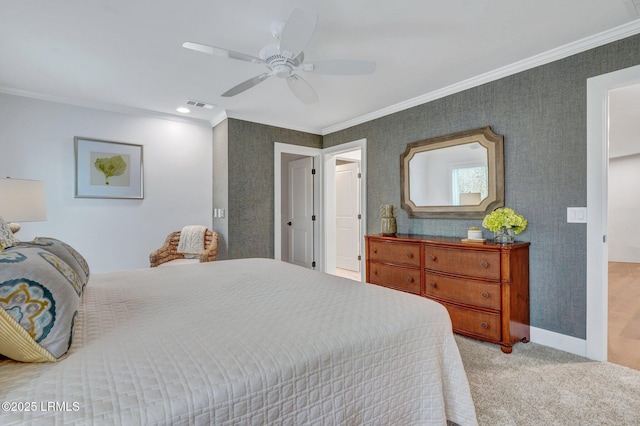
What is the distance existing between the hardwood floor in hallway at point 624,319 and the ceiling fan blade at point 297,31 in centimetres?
313

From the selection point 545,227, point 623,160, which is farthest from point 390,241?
point 623,160

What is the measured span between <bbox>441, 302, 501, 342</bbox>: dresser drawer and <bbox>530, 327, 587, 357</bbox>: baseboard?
448 millimetres

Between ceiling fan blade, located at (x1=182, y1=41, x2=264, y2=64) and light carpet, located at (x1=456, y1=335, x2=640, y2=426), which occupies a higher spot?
ceiling fan blade, located at (x1=182, y1=41, x2=264, y2=64)

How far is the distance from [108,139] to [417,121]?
3673 millimetres

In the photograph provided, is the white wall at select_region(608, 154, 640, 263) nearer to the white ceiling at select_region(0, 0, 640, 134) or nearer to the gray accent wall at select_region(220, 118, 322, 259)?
the white ceiling at select_region(0, 0, 640, 134)

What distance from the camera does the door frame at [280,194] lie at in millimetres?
4426

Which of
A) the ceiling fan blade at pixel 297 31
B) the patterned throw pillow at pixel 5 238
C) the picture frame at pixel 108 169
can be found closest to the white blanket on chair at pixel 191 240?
the picture frame at pixel 108 169

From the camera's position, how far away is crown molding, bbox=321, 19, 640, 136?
2.18m

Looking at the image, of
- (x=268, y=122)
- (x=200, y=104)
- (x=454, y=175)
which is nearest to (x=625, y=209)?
(x=454, y=175)

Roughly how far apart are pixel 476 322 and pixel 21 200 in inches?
144

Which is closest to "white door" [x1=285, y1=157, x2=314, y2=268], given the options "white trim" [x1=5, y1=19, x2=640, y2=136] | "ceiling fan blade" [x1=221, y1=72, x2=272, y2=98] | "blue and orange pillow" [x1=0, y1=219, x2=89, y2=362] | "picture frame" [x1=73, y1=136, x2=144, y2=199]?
"white trim" [x1=5, y1=19, x2=640, y2=136]

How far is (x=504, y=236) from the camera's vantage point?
260 centimetres

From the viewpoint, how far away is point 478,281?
8.45ft

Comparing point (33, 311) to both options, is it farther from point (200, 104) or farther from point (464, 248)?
point (200, 104)
